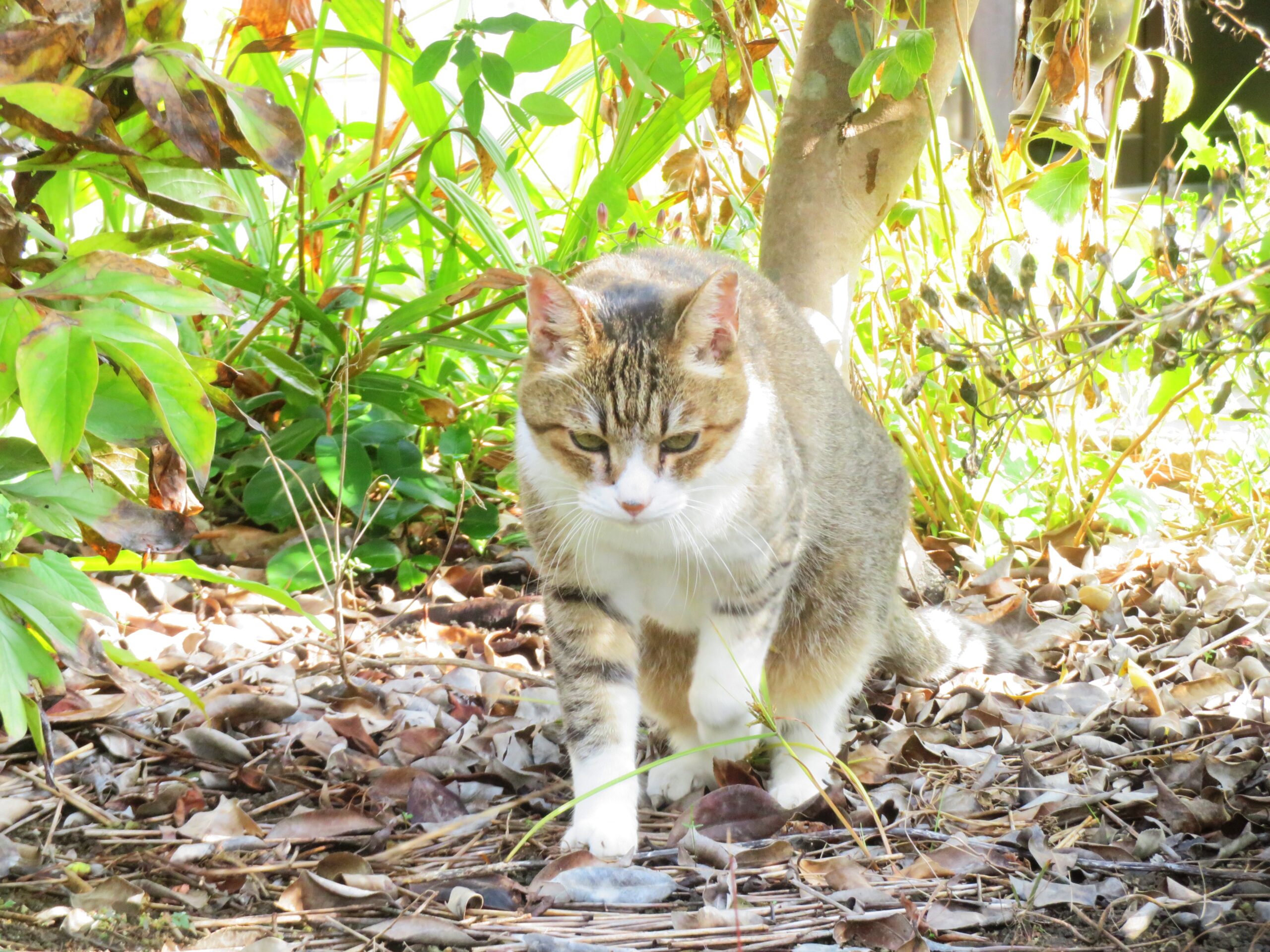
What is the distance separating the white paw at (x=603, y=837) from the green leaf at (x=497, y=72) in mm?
1627

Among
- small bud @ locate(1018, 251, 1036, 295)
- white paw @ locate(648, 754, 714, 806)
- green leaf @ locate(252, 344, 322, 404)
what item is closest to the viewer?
small bud @ locate(1018, 251, 1036, 295)

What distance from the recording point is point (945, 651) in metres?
2.98

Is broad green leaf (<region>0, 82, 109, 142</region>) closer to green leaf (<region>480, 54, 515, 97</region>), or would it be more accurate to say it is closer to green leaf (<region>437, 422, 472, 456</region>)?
green leaf (<region>480, 54, 515, 97</region>)

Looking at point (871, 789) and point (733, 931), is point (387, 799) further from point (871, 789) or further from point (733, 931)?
point (871, 789)

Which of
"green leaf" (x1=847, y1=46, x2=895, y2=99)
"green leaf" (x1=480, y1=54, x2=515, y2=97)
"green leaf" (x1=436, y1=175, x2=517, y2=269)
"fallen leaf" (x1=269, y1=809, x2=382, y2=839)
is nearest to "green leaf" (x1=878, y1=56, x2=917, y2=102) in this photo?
"green leaf" (x1=847, y1=46, x2=895, y2=99)

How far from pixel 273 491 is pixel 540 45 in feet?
5.31

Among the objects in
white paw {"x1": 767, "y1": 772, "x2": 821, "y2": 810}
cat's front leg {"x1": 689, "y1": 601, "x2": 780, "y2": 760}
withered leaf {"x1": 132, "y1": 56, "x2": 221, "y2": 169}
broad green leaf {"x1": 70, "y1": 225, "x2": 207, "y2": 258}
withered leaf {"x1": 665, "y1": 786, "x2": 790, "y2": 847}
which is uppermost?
withered leaf {"x1": 132, "y1": 56, "x2": 221, "y2": 169}

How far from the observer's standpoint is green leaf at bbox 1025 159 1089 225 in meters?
2.35

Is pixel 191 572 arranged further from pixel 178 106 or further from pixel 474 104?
pixel 474 104

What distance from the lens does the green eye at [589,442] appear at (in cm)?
240

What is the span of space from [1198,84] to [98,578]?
21.2ft

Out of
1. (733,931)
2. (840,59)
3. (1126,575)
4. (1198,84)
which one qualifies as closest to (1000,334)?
(1126,575)

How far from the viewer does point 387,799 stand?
221 cm

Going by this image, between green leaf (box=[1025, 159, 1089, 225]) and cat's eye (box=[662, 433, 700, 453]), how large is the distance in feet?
2.92
